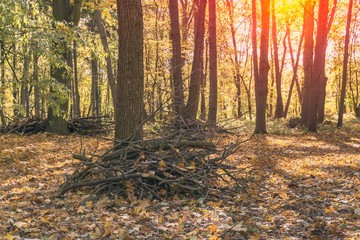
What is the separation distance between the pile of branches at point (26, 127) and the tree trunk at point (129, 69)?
9034 mm

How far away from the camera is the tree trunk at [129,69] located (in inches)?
236

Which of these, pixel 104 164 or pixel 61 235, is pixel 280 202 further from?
pixel 61 235

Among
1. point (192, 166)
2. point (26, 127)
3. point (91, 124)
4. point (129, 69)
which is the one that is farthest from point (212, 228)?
point (26, 127)

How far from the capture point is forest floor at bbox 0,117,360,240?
12.6 feet

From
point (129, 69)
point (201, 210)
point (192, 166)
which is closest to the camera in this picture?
point (201, 210)

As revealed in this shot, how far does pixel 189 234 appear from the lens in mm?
3816

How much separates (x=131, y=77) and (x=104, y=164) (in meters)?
1.59

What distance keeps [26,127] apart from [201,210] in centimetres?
1132

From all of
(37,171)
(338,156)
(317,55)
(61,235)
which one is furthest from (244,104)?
(61,235)

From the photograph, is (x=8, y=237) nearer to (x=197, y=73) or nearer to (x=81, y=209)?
(x=81, y=209)

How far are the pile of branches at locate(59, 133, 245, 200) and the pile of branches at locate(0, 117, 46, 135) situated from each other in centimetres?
942

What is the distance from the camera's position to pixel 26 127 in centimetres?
1398

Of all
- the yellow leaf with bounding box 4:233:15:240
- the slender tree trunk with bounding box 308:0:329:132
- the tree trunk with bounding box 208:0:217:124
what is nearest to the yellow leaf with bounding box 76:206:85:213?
the yellow leaf with bounding box 4:233:15:240

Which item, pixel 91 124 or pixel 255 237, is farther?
pixel 91 124
